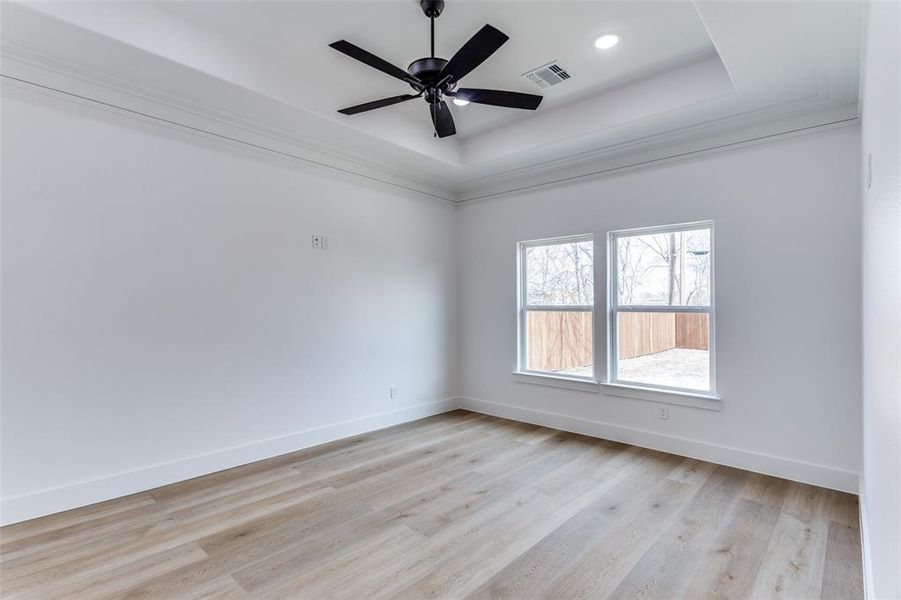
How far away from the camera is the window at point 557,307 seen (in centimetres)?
460

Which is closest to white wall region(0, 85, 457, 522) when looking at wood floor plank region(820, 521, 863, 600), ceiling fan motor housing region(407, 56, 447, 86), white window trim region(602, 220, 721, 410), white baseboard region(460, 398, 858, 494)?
white baseboard region(460, 398, 858, 494)

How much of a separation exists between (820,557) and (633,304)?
2.31 m

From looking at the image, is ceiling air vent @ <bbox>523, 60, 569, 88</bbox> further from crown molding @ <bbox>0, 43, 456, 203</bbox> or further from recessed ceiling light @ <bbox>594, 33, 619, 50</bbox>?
crown molding @ <bbox>0, 43, 456, 203</bbox>

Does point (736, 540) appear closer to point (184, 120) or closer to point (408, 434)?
point (408, 434)

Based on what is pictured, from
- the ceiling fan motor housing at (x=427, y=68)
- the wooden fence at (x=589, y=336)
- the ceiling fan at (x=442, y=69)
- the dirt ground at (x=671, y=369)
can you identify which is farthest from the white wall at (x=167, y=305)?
the dirt ground at (x=671, y=369)

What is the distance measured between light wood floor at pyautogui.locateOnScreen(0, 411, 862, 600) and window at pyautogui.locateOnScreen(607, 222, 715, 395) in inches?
30.5

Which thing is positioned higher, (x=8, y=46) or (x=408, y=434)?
(x=8, y=46)

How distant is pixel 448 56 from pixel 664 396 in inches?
129

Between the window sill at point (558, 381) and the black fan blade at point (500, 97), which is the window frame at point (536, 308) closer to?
the window sill at point (558, 381)

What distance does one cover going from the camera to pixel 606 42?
2.99 m

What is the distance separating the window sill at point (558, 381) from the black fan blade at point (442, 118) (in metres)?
2.71

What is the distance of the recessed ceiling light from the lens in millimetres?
2934

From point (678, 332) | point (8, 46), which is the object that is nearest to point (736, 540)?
point (678, 332)

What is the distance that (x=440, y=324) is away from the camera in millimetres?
5422
